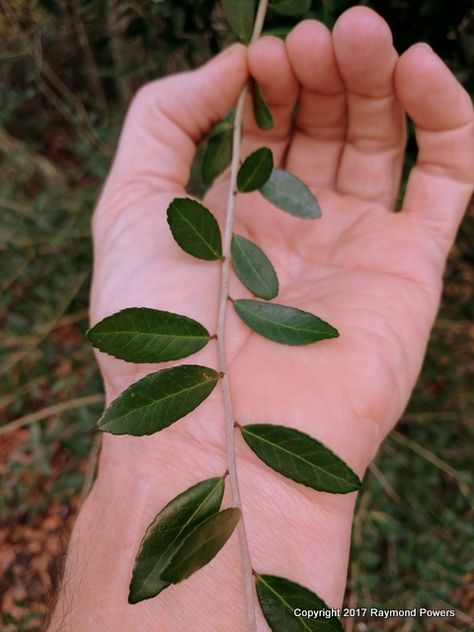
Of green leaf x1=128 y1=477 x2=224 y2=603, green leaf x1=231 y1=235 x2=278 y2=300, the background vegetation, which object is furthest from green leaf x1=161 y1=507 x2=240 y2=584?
the background vegetation

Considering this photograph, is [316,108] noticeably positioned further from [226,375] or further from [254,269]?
[226,375]

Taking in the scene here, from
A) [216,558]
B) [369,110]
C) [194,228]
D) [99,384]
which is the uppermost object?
[369,110]

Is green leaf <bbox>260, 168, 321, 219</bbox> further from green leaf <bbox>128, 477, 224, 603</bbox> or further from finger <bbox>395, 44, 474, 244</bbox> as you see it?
green leaf <bbox>128, 477, 224, 603</bbox>

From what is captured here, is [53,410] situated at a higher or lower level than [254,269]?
lower

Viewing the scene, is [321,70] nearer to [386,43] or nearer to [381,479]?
[386,43]

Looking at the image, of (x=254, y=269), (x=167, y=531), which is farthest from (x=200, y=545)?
(x=254, y=269)

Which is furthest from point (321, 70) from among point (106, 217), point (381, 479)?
point (381, 479)
